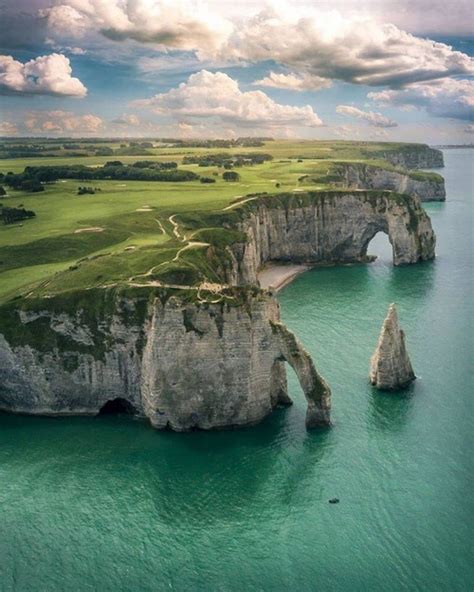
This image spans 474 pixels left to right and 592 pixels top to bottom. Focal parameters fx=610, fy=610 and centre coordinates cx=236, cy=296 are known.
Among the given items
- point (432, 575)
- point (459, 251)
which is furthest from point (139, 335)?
point (459, 251)

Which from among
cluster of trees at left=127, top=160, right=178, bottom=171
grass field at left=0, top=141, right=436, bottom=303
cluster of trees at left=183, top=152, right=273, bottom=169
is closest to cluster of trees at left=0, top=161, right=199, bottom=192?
grass field at left=0, top=141, right=436, bottom=303

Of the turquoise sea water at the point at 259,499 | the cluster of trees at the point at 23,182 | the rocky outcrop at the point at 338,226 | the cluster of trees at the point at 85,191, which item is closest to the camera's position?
the turquoise sea water at the point at 259,499

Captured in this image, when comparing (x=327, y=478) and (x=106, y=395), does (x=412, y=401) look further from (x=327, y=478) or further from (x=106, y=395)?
(x=106, y=395)

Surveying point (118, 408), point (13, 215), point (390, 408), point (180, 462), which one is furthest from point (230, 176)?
point (180, 462)

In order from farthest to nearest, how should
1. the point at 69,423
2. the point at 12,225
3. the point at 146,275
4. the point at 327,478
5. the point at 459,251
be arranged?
the point at 459,251
the point at 12,225
the point at 146,275
the point at 69,423
the point at 327,478

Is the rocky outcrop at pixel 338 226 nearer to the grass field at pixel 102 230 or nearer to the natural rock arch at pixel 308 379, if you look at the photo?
the grass field at pixel 102 230

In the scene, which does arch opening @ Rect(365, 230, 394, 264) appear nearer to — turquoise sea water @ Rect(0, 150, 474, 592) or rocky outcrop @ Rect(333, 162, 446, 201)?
rocky outcrop @ Rect(333, 162, 446, 201)

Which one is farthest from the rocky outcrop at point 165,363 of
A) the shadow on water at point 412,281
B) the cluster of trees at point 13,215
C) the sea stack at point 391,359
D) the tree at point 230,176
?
the tree at point 230,176
